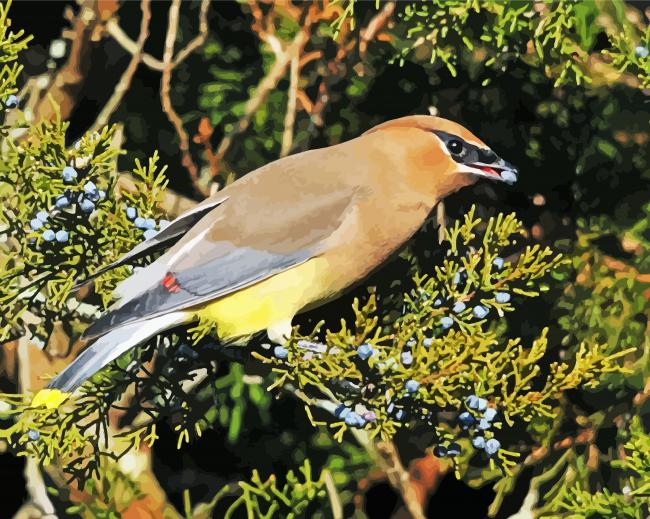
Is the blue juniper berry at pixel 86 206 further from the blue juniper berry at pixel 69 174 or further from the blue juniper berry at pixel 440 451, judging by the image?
the blue juniper berry at pixel 440 451

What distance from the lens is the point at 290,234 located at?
220 centimetres

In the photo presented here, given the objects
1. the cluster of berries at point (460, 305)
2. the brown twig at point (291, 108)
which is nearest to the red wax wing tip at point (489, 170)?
the cluster of berries at point (460, 305)

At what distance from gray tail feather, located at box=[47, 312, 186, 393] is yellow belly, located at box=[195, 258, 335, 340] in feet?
0.35

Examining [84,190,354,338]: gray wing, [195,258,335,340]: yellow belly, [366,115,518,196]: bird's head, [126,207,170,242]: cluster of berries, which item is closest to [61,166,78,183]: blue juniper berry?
[126,207,170,242]: cluster of berries

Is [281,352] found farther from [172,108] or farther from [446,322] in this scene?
[172,108]

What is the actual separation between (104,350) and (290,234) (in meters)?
0.44

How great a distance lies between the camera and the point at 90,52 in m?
2.42

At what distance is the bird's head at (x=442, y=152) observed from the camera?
2.24 metres

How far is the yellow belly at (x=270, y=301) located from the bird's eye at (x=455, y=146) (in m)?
0.36

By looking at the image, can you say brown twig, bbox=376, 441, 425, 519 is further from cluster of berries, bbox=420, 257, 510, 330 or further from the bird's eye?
the bird's eye

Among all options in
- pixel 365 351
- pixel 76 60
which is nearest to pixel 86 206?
pixel 76 60

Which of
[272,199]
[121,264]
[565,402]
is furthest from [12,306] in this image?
[565,402]

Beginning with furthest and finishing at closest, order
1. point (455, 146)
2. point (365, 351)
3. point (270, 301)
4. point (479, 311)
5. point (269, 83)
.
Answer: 1. point (269, 83)
2. point (455, 146)
3. point (270, 301)
4. point (479, 311)
5. point (365, 351)

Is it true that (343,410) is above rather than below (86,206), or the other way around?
below
